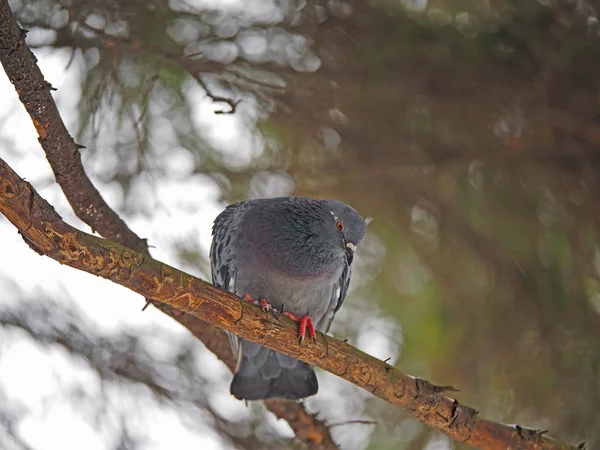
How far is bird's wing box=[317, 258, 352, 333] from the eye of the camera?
11.7 feet

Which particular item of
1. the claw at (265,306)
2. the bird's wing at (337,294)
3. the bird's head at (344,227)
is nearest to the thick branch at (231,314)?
the claw at (265,306)

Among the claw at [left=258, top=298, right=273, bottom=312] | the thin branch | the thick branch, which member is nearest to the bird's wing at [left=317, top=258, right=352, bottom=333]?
the claw at [left=258, top=298, right=273, bottom=312]

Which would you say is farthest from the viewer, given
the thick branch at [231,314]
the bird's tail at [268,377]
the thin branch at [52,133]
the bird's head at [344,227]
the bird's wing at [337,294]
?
the bird's wing at [337,294]

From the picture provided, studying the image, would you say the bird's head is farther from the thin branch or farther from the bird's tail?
the thin branch

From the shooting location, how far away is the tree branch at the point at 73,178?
85.0 inches

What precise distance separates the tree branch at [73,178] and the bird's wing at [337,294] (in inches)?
18.9

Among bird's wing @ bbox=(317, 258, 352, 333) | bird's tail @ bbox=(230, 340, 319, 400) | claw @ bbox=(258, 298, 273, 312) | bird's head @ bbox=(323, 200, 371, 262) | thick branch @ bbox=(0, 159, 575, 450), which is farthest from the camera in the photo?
bird's wing @ bbox=(317, 258, 352, 333)

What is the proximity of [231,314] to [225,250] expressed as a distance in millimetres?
1024

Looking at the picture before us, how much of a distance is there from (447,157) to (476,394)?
136 centimetres

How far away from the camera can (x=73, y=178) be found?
2.59 metres

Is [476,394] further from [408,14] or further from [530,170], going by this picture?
[408,14]

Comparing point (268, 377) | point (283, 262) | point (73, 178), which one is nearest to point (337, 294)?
point (283, 262)

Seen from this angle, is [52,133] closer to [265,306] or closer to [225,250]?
[265,306]

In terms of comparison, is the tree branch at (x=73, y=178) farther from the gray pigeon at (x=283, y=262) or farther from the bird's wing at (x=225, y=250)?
the bird's wing at (x=225, y=250)
